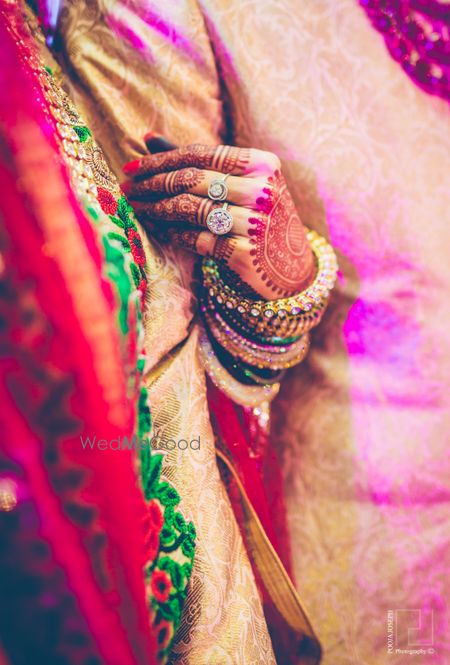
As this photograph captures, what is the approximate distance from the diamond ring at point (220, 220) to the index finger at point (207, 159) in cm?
6

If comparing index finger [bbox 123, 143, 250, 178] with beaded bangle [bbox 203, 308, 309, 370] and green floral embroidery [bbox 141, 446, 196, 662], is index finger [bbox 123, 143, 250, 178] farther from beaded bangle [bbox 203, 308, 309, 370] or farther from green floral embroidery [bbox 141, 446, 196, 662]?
green floral embroidery [bbox 141, 446, 196, 662]

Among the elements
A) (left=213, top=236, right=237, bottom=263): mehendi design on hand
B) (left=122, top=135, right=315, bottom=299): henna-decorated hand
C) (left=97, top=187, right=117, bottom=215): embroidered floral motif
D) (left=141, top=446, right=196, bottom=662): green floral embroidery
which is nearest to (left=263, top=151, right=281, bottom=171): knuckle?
(left=122, top=135, right=315, bottom=299): henna-decorated hand

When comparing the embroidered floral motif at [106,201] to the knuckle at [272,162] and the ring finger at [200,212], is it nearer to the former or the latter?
the ring finger at [200,212]

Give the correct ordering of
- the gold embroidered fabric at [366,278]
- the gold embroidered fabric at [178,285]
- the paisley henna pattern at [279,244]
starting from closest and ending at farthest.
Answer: the gold embroidered fabric at [178,285]
the paisley henna pattern at [279,244]
the gold embroidered fabric at [366,278]

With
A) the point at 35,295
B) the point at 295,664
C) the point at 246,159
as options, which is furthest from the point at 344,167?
the point at 295,664

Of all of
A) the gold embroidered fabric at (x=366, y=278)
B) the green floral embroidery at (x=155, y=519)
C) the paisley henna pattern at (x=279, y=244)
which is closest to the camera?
the green floral embroidery at (x=155, y=519)

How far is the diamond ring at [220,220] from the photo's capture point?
1.96 ft

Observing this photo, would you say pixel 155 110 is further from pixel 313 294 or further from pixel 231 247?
pixel 313 294

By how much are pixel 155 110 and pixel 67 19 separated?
0.17 m

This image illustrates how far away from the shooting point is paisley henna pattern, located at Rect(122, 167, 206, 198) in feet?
2.01

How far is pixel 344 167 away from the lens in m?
0.76

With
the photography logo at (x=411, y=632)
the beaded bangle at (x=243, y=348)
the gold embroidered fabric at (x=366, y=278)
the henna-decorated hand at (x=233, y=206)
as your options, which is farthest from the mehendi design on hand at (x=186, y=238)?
the photography logo at (x=411, y=632)

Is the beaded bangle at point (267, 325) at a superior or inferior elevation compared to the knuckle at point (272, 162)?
inferior

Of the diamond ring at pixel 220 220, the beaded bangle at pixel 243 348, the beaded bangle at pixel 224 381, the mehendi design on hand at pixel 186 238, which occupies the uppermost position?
the diamond ring at pixel 220 220
